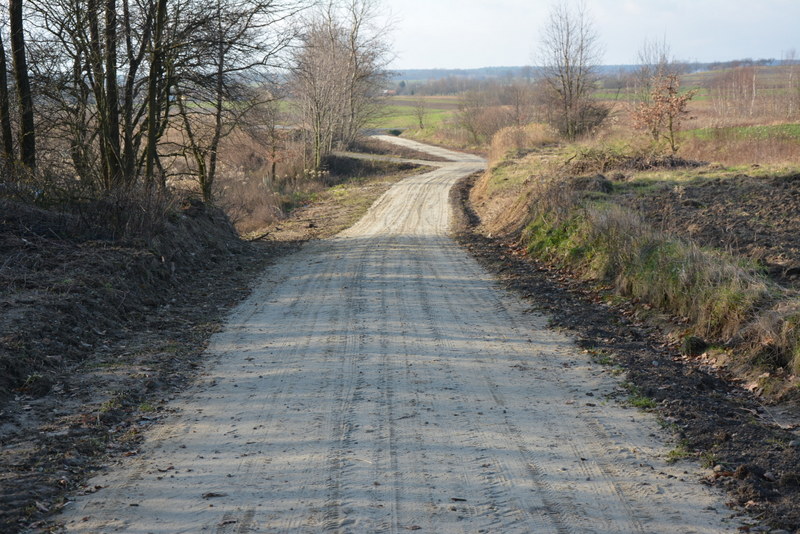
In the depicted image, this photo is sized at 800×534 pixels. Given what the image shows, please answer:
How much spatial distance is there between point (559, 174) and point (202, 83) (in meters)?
11.6

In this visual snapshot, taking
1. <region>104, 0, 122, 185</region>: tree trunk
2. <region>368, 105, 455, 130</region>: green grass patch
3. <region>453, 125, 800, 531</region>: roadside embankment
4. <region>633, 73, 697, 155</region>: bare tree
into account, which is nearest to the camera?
<region>453, 125, 800, 531</region>: roadside embankment

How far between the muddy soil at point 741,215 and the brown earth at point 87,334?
7999mm

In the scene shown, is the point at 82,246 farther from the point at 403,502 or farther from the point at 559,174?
the point at 559,174

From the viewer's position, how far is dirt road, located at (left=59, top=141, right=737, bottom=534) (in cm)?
446

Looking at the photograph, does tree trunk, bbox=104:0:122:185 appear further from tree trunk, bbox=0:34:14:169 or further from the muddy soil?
the muddy soil

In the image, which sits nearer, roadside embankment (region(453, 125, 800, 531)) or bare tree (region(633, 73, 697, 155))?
roadside embankment (region(453, 125, 800, 531))

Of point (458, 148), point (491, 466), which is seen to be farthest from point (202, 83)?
point (458, 148)

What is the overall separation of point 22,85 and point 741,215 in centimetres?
1471

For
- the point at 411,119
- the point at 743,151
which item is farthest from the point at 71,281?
the point at 411,119

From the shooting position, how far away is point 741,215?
13609 millimetres

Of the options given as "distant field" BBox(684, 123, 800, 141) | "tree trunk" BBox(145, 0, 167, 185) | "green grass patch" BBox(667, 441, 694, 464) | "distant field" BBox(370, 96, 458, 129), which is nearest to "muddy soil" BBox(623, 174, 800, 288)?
"green grass patch" BBox(667, 441, 694, 464)

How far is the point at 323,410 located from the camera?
631 cm

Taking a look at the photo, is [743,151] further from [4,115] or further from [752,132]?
[4,115]

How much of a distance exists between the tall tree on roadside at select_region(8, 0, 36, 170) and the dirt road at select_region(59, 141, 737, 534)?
7.05m
